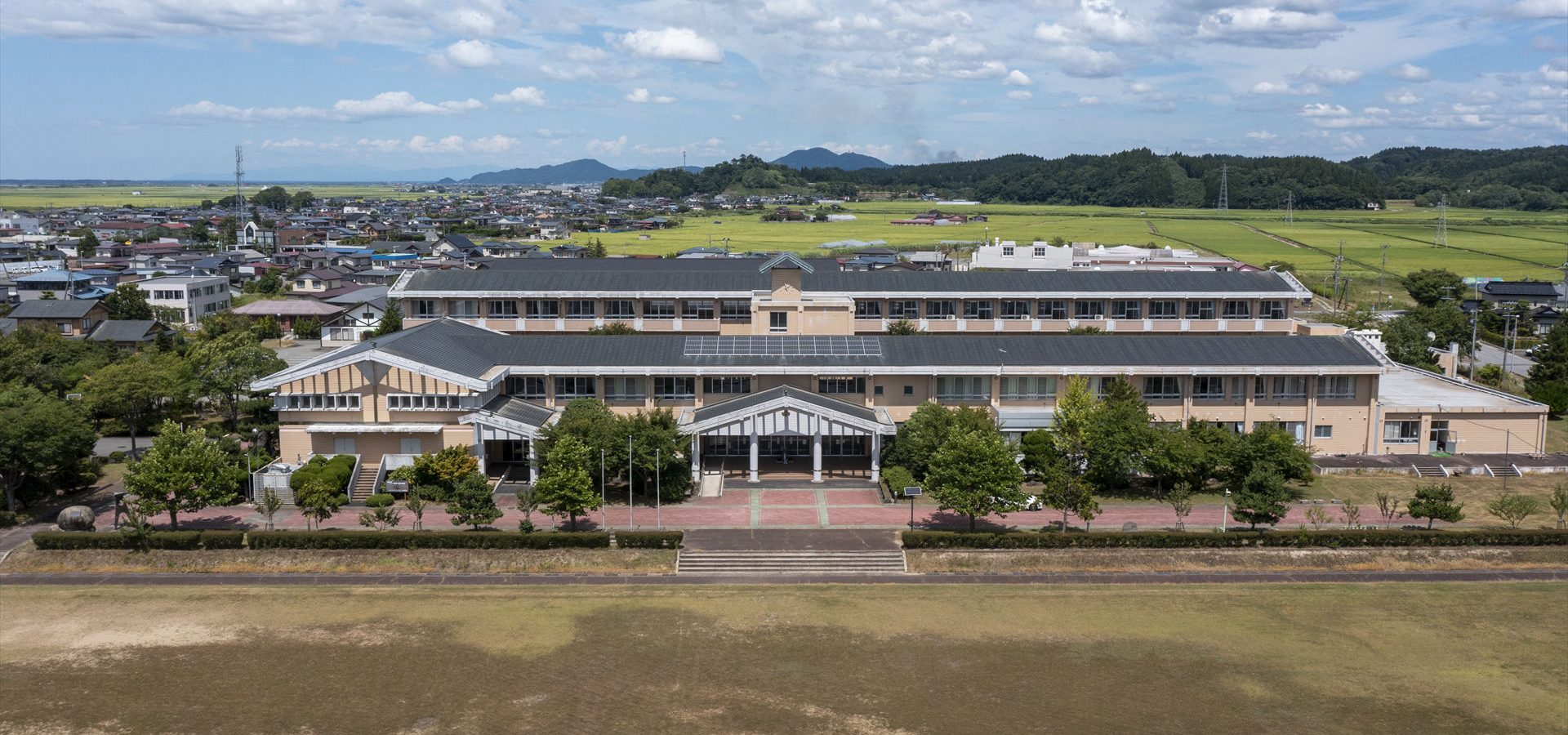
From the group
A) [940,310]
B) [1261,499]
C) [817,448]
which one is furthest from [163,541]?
[940,310]

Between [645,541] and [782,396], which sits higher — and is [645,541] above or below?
below

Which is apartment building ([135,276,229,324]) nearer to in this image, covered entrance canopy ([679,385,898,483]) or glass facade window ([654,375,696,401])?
glass facade window ([654,375,696,401])

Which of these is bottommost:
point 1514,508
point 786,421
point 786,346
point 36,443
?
point 1514,508

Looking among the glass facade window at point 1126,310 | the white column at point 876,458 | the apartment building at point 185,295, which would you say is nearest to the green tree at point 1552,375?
the glass facade window at point 1126,310

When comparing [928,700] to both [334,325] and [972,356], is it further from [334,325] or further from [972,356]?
[334,325]

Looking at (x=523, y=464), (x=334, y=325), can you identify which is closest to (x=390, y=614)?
(x=523, y=464)

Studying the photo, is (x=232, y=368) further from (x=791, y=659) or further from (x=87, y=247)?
(x=87, y=247)

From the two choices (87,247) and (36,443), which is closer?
(36,443)

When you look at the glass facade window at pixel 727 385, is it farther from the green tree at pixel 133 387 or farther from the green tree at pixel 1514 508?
the green tree at pixel 1514 508
